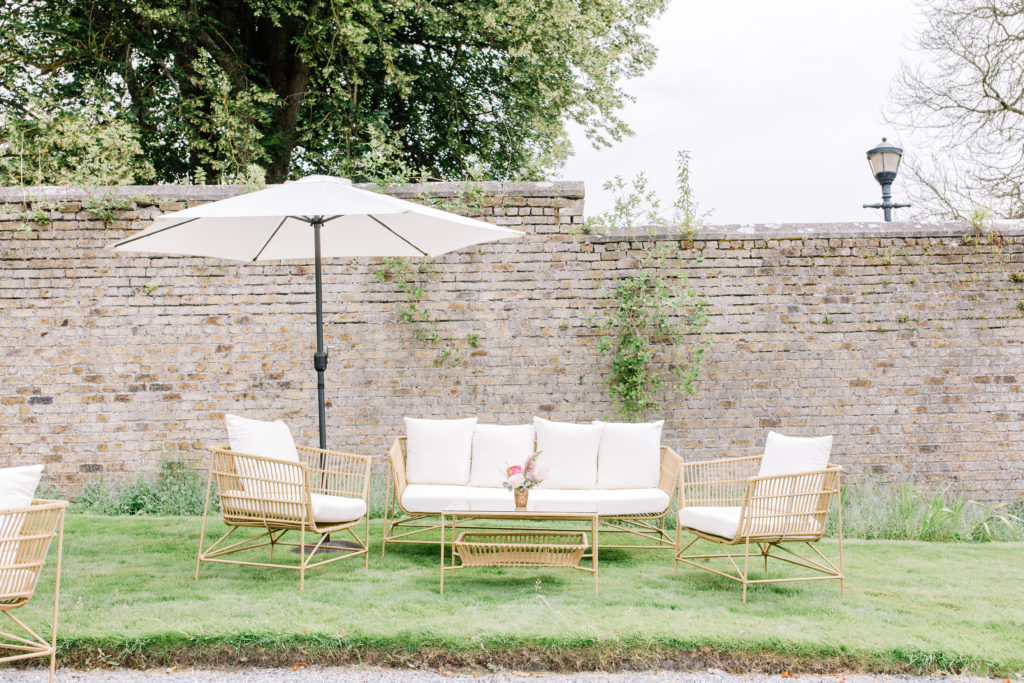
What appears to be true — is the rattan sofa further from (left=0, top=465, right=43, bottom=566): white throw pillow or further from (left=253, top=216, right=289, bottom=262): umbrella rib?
(left=0, top=465, right=43, bottom=566): white throw pillow

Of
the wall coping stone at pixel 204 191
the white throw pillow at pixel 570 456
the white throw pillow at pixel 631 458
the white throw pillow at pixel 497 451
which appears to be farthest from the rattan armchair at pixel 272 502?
the wall coping stone at pixel 204 191

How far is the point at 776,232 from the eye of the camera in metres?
7.09

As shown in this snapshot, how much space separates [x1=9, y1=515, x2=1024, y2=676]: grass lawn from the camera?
3412mm

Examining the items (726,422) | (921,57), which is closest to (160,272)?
(726,422)

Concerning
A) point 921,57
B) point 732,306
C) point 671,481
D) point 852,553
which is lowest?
point 852,553

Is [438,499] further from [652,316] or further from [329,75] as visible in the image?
[329,75]

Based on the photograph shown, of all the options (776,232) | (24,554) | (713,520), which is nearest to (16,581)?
(24,554)

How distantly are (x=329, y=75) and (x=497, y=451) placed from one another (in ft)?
23.0

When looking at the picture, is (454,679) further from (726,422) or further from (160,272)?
(160,272)

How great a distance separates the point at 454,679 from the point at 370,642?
0.42 meters

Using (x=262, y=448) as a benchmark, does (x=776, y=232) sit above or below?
above

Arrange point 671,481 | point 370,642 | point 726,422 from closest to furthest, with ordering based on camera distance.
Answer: point 370,642
point 671,481
point 726,422

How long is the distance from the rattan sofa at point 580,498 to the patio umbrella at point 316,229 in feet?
2.19

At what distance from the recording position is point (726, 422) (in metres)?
6.96
